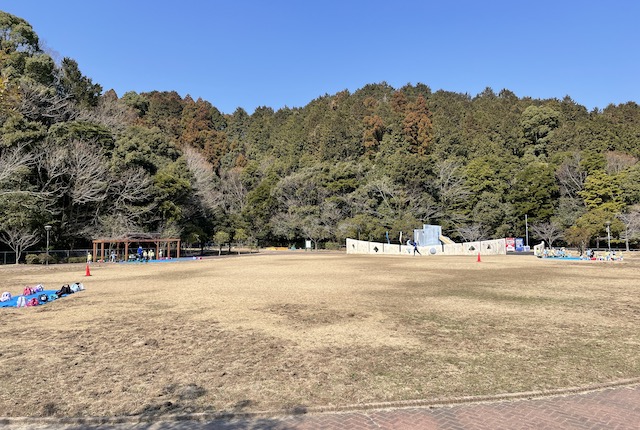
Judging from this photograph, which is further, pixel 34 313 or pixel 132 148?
pixel 132 148

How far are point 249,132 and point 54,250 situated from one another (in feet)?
238

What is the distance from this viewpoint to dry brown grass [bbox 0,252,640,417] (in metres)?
5.07

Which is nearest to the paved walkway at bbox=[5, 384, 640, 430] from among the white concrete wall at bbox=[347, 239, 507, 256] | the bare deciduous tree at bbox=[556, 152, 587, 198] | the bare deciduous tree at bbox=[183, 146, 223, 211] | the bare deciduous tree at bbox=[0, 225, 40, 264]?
the bare deciduous tree at bbox=[0, 225, 40, 264]

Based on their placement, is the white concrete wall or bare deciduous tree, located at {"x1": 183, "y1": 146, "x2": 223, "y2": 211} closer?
the white concrete wall

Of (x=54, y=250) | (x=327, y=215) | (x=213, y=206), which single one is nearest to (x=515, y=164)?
(x=327, y=215)

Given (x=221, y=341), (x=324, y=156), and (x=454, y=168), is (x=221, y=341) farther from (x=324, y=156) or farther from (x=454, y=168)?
(x=324, y=156)

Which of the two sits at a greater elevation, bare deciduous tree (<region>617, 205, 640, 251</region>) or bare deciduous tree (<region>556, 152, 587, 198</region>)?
bare deciduous tree (<region>556, 152, 587, 198</region>)

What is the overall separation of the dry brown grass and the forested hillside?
1112cm

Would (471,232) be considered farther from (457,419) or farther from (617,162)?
(457,419)

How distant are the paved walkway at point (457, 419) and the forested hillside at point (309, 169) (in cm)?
1564

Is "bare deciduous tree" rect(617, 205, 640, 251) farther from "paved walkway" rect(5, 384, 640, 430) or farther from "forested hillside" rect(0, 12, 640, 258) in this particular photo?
"paved walkway" rect(5, 384, 640, 430)

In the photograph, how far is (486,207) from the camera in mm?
55969

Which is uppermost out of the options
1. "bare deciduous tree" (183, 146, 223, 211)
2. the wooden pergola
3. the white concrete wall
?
"bare deciduous tree" (183, 146, 223, 211)

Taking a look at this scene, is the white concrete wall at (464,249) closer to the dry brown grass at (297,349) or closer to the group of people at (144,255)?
the group of people at (144,255)
